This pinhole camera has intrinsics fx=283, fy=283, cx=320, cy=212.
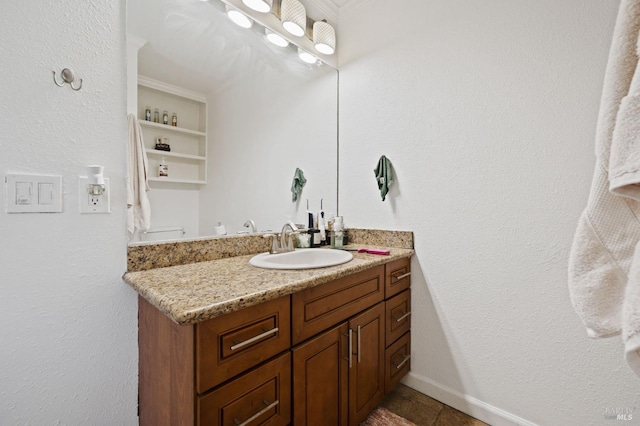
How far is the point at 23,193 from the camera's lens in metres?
0.80

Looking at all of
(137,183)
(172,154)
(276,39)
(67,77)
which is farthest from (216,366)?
(276,39)

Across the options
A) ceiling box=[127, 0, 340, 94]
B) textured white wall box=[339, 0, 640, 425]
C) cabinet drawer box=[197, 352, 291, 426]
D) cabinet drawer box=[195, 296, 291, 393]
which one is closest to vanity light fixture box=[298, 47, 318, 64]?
ceiling box=[127, 0, 340, 94]

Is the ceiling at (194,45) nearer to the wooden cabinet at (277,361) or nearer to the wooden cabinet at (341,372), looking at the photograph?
the wooden cabinet at (277,361)

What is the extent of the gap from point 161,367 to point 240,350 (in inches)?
10.9

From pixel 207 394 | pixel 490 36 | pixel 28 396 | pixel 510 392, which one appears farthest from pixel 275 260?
pixel 490 36

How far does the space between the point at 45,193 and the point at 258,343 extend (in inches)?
30.2

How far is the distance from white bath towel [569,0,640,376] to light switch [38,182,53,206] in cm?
139

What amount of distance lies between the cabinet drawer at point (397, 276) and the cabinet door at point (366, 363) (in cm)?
11

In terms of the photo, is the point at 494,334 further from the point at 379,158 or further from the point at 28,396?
the point at 28,396

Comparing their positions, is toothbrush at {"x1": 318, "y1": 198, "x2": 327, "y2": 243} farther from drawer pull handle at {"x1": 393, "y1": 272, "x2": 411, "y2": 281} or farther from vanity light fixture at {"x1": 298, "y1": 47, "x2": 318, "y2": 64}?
vanity light fixture at {"x1": 298, "y1": 47, "x2": 318, "y2": 64}

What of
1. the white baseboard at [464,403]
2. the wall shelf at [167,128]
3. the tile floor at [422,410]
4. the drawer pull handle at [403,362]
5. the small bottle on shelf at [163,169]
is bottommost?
the tile floor at [422,410]

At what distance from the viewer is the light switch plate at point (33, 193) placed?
78 cm

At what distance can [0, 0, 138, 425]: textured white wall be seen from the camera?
2.59 ft

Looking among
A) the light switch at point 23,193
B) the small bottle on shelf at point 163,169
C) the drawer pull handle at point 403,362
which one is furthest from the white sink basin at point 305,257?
the light switch at point 23,193
